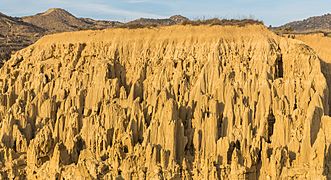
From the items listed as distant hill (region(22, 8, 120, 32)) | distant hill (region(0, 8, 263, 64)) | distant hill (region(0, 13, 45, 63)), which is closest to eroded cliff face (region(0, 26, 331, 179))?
distant hill (region(0, 8, 263, 64))

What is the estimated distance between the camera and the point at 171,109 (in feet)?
95.4

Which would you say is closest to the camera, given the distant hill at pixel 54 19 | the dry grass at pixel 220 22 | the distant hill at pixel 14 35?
the dry grass at pixel 220 22

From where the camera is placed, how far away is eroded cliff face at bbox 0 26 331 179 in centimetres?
2780

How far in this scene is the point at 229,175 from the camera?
2756 centimetres

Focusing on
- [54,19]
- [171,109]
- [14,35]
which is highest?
[54,19]

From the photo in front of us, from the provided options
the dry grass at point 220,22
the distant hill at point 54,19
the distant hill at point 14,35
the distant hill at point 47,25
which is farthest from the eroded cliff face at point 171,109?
the distant hill at point 54,19

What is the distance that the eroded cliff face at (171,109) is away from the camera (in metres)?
27.8

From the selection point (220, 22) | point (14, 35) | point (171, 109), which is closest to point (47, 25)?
point (14, 35)

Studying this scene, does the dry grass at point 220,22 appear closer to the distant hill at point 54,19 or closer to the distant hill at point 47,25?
the distant hill at point 47,25

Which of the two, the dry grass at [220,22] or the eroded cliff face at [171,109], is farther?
the dry grass at [220,22]

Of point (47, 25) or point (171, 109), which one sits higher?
point (47, 25)

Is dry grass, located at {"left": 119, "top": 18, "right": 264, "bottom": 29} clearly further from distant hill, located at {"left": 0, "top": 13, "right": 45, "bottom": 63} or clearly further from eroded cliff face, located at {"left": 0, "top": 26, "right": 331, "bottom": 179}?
distant hill, located at {"left": 0, "top": 13, "right": 45, "bottom": 63}

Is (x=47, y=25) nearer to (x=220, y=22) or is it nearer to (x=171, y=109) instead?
(x=220, y=22)

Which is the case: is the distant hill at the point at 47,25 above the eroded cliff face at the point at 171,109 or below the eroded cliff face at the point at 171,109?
above
